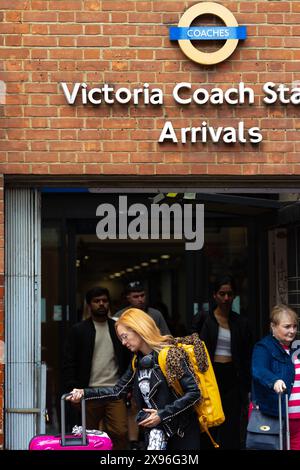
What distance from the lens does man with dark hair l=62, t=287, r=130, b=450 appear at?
1033 centimetres

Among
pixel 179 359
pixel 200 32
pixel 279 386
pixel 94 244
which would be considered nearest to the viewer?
pixel 179 359

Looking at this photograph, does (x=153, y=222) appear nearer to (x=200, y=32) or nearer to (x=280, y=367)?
(x=200, y=32)

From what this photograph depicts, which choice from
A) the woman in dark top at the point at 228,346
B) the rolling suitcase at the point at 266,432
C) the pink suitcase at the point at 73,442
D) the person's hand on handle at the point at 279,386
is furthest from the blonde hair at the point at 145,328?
the woman in dark top at the point at 228,346

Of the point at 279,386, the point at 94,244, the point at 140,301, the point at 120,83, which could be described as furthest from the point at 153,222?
the point at 279,386

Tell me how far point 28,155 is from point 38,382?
1.95m

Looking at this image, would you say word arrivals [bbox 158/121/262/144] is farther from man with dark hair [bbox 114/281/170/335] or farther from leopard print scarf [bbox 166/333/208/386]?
man with dark hair [bbox 114/281/170/335]

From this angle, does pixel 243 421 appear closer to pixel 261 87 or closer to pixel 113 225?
pixel 113 225

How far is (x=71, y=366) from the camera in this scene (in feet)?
33.7

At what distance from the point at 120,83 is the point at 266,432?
310cm

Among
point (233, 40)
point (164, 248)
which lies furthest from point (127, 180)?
point (164, 248)

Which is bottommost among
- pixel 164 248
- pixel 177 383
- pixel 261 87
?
pixel 177 383

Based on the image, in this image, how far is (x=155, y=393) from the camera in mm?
7355
